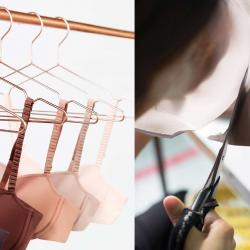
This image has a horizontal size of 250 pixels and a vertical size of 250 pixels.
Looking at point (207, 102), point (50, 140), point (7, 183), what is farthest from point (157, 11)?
point (7, 183)

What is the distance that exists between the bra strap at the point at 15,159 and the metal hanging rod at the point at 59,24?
134mm

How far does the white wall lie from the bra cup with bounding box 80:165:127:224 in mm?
31

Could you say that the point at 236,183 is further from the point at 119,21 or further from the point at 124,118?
the point at 119,21

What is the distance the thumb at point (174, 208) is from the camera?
973 mm

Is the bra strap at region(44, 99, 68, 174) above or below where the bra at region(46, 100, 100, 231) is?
above

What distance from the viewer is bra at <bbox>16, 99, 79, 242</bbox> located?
0.93 m

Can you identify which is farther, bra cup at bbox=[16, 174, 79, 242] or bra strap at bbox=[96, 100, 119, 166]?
bra strap at bbox=[96, 100, 119, 166]

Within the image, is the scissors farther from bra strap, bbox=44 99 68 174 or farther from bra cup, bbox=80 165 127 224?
bra strap, bbox=44 99 68 174

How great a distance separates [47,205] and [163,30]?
39cm

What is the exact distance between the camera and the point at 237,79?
0.96 metres

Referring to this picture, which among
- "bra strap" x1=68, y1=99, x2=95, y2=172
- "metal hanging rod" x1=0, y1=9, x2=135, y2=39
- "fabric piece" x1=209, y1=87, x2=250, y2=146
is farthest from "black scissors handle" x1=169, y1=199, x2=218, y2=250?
"metal hanging rod" x1=0, y1=9, x2=135, y2=39

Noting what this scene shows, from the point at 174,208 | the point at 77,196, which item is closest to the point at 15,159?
the point at 77,196

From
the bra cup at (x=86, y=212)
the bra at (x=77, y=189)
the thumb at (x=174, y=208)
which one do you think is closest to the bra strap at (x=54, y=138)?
the bra at (x=77, y=189)

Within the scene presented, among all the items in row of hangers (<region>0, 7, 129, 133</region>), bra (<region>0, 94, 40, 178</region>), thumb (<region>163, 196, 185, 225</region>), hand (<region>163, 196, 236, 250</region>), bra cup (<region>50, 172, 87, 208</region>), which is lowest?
hand (<region>163, 196, 236, 250</region>)
